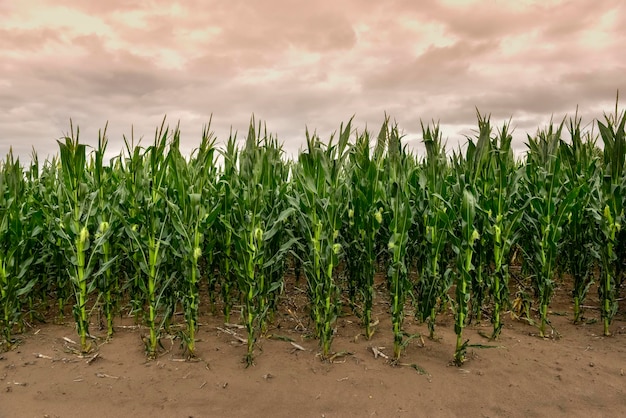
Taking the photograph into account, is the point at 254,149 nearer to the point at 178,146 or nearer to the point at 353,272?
the point at 178,146

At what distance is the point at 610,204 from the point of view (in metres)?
4.79

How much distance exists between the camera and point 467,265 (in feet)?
12.7

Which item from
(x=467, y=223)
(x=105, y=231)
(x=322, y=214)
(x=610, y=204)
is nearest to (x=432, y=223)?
(x=467, y=223)

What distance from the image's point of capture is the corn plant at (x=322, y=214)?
3.93m

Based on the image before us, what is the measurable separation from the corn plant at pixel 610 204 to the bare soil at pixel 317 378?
488 mm

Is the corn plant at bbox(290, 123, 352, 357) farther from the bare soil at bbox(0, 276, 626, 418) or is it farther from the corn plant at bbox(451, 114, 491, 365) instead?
the corn plant at bbox(451, 114, 491, 365)

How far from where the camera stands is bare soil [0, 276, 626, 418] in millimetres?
3537

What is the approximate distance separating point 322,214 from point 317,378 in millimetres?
1371

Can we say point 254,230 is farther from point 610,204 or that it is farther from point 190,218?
point 610,204

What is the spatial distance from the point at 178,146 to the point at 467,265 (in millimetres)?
2763

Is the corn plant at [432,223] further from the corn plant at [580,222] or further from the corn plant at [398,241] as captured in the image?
the corn plant at [580,222]

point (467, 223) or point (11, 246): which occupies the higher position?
point (467, 223)

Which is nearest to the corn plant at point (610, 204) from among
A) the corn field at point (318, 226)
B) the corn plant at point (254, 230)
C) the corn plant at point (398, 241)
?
the corn field at point (318, 226)

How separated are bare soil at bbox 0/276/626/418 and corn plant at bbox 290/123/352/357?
502 mm
